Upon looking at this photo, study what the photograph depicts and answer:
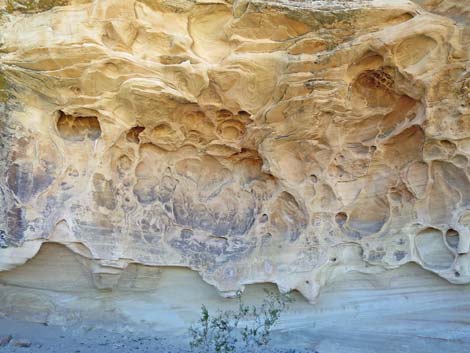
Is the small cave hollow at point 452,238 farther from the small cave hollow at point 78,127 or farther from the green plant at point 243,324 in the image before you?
the small cave hollow at point 78,127

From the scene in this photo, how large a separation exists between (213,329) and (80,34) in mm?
3465

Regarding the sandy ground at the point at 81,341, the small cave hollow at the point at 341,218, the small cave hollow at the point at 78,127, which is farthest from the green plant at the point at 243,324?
the small cave hollow at the point at 78,127

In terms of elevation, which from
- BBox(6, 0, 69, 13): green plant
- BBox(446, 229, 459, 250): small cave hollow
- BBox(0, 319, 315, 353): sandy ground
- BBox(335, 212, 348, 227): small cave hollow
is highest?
BBox(6, 0, 69, 13): green plant

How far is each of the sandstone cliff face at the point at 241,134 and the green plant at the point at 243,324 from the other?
0.28 m

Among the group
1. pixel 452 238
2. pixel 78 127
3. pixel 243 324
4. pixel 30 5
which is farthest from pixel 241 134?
pixel 30 5

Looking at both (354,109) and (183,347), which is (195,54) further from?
(183,347)

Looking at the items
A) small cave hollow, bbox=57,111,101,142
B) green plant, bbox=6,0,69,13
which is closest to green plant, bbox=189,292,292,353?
small cave hollow, bbox=57,111,101,142

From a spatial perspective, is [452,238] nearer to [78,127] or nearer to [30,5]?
[78,127]

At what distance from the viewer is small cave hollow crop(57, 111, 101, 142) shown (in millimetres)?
4598

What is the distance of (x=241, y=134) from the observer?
4887 millimetres

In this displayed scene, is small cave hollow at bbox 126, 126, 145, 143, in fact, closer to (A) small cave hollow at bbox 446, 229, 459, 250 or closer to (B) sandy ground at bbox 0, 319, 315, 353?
(B) sandy ground at bbox 0, 319, 315, 353

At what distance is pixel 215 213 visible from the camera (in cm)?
498

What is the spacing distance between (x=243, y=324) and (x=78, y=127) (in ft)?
9.73

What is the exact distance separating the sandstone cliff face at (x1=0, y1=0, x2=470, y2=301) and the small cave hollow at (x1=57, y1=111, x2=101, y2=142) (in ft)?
0.04
